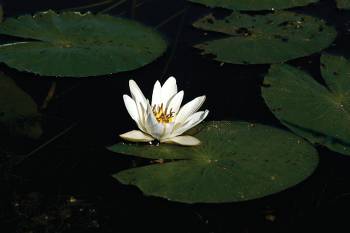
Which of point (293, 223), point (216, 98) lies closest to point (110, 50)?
point (216, 98)

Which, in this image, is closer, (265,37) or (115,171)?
(115,171)

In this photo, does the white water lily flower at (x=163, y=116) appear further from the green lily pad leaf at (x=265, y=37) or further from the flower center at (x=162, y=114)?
the green lily pad leaf at (x=265, y=37)

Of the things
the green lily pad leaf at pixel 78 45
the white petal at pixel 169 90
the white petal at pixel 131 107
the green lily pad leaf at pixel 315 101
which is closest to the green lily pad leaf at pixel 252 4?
the green lily pad leaf at pixel 78 45

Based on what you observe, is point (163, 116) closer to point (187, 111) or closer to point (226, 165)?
point (187, 111)

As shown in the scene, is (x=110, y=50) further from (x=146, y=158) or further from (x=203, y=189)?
(x=203, y=189)

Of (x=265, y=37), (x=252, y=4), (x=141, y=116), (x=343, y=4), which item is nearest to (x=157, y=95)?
(x=141, y=116)
